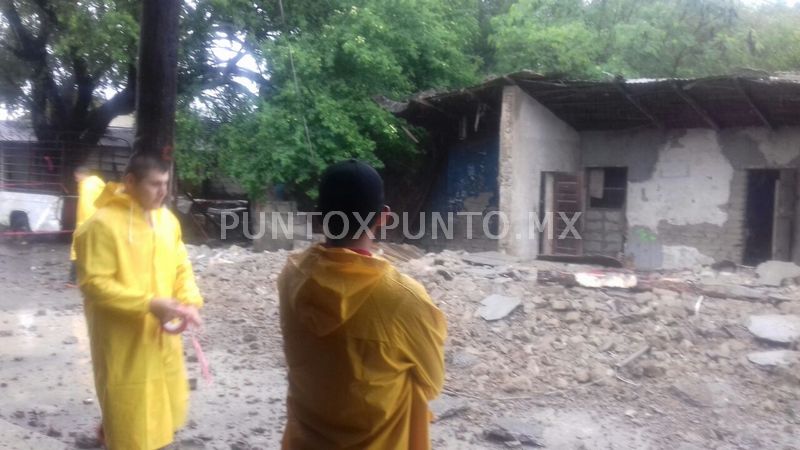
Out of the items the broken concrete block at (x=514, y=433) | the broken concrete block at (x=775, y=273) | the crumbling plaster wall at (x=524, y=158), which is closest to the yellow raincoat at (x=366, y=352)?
the broken concrete block at (x=514, y=433)

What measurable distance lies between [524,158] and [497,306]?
440 centimetres

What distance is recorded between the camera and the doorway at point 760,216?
11.7m

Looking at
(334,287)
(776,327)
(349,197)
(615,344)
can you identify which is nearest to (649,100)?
(776,327)

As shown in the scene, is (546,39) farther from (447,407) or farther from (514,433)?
(514,433)

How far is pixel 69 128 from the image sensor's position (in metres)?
17.5

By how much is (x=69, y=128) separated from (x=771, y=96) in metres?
14.9

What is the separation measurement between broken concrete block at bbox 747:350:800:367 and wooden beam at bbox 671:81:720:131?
4329mm

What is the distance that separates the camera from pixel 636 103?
1058cm

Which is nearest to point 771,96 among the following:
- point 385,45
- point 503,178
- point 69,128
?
point 503,178

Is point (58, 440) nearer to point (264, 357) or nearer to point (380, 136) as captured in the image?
point (264, 357)

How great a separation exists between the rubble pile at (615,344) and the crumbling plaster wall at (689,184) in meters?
3.01

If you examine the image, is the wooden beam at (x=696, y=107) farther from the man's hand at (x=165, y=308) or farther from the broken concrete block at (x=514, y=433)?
the man's hand at (x=165, y=308)

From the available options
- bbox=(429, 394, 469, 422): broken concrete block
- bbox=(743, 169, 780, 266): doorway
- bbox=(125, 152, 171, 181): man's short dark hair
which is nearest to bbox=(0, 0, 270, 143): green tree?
bbox=(743, 169, 780, 266): doorway

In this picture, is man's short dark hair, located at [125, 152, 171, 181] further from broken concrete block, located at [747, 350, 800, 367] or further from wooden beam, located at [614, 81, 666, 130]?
wooden beam, located at [614, 81, 666, 130]
